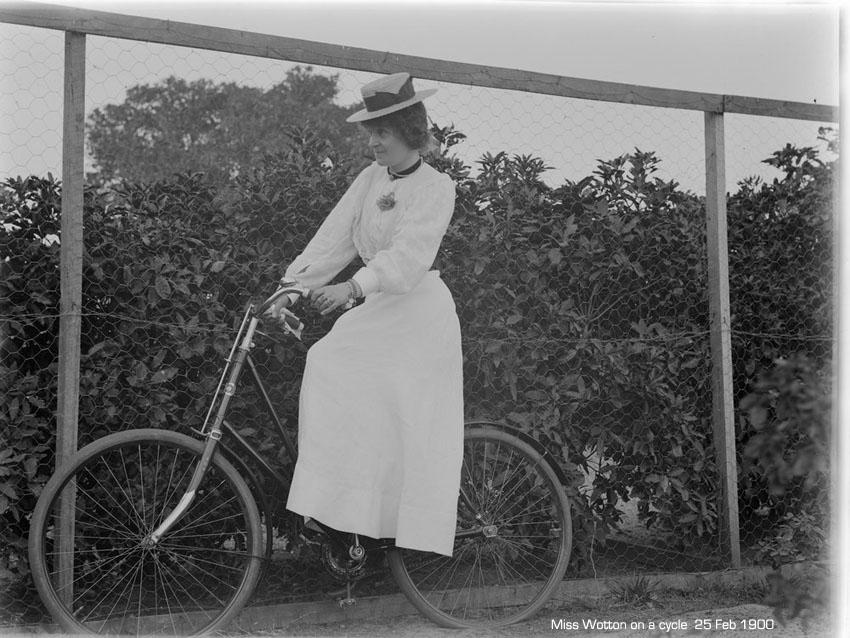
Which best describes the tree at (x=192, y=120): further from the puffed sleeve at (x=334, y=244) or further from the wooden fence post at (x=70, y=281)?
the wooden fence post at (x=70, y=281)

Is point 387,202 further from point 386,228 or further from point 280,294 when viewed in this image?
point 280,294

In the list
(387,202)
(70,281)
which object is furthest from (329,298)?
(70,281)

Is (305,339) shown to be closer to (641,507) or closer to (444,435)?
(444,435)

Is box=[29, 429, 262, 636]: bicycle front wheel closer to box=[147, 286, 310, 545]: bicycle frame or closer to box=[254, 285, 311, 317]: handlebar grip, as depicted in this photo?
box=[147, 286, 310, 545]: bicycle frame

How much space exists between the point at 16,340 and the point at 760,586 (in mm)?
3494

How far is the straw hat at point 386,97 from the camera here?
3643 mm

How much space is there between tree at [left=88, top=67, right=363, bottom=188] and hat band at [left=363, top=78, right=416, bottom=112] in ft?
47.1

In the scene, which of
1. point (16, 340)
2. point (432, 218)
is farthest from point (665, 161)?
point (16, 340)

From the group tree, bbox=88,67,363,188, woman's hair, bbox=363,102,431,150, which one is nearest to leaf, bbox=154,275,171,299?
woman's hair, bbox=363,102,431,150

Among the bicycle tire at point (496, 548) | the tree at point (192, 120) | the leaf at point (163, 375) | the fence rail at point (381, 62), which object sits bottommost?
the bicycle tire at point (496, 548)

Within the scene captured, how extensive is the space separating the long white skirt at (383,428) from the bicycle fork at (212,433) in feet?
0.96

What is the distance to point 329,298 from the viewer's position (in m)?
3.31

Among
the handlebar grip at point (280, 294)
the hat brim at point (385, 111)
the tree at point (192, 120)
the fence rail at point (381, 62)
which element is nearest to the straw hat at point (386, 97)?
the hat brim at point (385, 111)

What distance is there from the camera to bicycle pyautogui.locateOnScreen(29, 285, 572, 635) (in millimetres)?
3350
